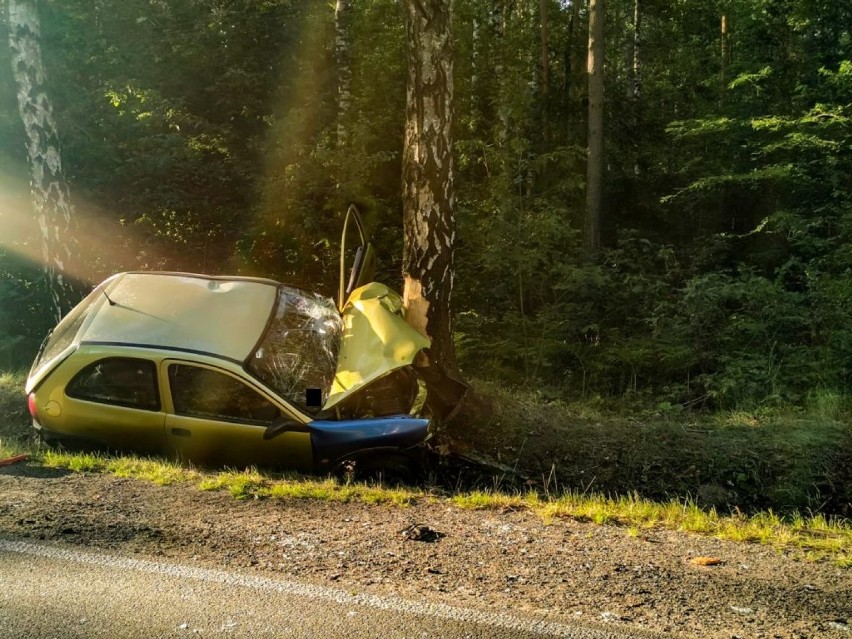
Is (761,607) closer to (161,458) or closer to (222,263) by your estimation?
(161,458)

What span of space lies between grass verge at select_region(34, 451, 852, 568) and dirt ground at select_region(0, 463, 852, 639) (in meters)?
0.14

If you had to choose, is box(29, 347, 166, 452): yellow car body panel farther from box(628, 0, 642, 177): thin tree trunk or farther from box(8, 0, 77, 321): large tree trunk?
box(628, 0, 642, 177): thin tree trunk

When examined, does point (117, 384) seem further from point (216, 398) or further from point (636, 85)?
point (636, 85)

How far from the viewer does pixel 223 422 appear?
596 centimetres

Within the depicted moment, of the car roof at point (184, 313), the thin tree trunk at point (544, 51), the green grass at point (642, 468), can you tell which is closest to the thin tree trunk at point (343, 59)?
the green grass at point (642, 468)

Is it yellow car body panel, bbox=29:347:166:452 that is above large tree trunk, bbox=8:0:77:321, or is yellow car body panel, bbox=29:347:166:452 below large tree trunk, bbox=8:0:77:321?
below

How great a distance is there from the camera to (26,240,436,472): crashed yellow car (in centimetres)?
591

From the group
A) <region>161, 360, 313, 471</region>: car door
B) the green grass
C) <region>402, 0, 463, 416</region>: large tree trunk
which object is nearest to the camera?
the green grass

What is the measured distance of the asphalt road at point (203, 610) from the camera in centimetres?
285

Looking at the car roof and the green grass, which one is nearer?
the green grass

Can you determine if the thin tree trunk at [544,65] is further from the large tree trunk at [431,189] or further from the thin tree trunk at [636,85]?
the large tree trunk at [431,189]

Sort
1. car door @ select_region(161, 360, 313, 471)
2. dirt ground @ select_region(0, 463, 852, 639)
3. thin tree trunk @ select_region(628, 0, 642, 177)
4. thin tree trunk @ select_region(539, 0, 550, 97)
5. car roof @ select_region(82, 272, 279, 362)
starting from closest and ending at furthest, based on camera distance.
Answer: dirt ground @ select_region(0, 463, 852, 639) → car door @ select_region(161, 360, 313, 471) → car roof @ select_region(82, 272, 279, 362) → thin tree trunk @ select_region(539, 0, 550, 97) → thin tree trunk @ select_region(628, 0, 642, 177)

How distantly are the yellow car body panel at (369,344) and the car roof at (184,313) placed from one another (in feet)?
2.59

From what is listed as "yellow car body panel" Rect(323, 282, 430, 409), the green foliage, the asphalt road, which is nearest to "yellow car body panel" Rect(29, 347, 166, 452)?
"yellow car body panel" Rect(323, 282, 430, 409)
